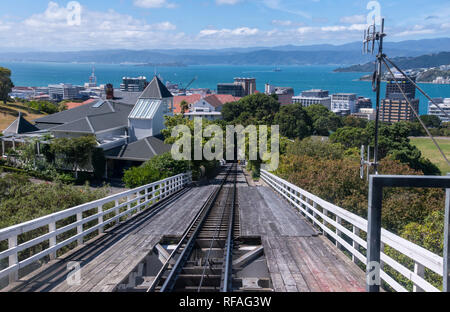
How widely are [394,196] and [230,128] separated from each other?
114 ft

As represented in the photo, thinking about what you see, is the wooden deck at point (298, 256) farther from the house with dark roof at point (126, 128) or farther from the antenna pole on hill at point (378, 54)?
the house with dark roof at point (126, 128)

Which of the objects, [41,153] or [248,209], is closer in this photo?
[248,209]

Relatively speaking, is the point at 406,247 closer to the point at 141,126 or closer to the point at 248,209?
the point at 248,209

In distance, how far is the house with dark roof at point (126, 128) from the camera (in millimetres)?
43844

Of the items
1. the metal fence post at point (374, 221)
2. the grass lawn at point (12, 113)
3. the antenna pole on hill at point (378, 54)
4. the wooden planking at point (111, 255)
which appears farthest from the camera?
the grass lawn at point (12, 113)

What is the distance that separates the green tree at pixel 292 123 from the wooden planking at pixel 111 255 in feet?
231

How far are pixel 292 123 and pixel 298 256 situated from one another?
249 ft

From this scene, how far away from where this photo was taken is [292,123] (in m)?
83.0

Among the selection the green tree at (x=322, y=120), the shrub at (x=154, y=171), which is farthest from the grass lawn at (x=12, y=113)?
the green tree at (x=322, y=120)

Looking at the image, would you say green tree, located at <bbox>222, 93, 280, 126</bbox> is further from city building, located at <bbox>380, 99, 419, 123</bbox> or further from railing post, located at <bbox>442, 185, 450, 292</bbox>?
railing post, located at <bbox>442, 185, 450, 292</bbox>

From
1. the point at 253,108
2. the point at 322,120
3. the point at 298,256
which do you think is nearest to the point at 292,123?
the point at 253,108

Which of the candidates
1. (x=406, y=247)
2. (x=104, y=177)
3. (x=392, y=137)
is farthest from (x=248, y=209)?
(x=392, y=137)

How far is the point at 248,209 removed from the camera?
1530 cm

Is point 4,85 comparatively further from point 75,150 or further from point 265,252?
point 265,252
